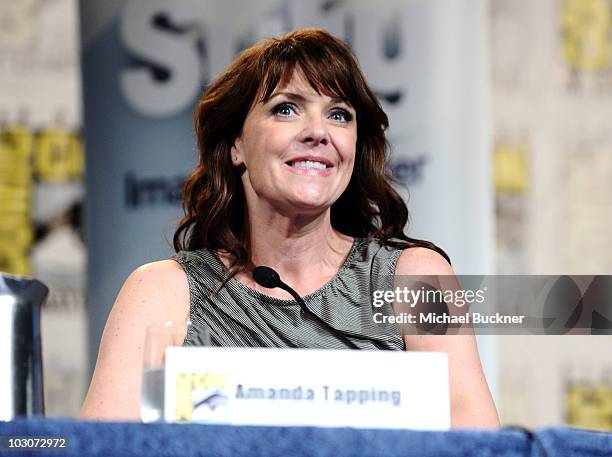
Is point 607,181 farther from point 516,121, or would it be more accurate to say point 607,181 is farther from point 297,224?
point 297,224

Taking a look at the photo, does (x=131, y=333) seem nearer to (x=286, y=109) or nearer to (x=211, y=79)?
(x=286, y=109)

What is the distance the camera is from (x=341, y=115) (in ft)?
5.98

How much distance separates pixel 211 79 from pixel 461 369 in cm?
121

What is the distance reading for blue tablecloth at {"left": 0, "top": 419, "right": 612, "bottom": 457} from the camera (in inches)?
37.5

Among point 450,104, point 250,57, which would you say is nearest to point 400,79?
point 450,104

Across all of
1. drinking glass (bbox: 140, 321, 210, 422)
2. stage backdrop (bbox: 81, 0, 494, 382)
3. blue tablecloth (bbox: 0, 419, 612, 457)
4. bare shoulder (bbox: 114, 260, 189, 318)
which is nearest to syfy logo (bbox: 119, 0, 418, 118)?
stage backdrop (bbox: 81, 0, 494, 382)

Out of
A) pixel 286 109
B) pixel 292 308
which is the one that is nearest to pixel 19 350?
pixel 292 308

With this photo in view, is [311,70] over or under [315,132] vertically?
over

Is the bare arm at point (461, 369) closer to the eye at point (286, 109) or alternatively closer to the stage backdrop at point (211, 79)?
the eye at point (286, 109)

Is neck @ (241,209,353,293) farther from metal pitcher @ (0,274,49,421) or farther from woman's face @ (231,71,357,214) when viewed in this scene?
metal pitcher @ (0,274,49,421)

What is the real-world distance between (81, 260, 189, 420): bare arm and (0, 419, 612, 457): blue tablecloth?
60 centimetres

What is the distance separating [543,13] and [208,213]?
2280 mm

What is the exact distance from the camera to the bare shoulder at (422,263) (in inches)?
73.3

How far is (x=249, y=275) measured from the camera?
1.88 meters
